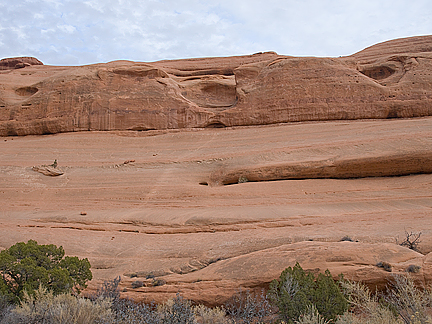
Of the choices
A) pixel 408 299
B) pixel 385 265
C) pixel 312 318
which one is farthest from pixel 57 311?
pixel 385 265

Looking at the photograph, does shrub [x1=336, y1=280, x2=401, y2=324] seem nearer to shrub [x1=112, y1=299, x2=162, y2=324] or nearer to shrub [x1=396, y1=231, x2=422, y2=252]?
shrub [x1=396, y1=231, x2=422, y2=252]

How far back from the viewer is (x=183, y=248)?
753cm

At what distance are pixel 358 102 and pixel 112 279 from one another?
521 inches

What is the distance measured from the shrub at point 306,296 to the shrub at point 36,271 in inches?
135

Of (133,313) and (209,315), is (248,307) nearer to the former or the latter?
(209,315)

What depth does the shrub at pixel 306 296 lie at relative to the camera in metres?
4.73

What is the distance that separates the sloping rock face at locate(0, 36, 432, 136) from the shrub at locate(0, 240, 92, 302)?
445 inches

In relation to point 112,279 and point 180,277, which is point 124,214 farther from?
point 180,277

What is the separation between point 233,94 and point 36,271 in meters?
15.2

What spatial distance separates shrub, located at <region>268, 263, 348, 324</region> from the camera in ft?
15.5

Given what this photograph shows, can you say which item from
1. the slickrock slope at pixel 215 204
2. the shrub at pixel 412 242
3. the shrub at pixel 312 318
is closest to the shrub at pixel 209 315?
the slickrock slope at pixel 215 204

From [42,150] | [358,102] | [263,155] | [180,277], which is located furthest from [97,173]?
[358,102]

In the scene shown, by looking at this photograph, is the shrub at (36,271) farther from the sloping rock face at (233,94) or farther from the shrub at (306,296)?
the sloping rock face at (233,94)

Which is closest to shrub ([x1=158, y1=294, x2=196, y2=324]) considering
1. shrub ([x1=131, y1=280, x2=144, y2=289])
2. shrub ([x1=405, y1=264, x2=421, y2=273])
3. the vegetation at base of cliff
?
the vegetation at base of cliff
